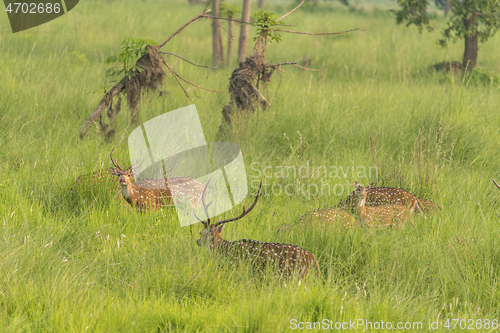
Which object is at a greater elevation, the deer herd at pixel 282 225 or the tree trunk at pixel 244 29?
the tree trunk at pixel 244 29

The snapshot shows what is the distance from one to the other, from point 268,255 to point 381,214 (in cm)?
148

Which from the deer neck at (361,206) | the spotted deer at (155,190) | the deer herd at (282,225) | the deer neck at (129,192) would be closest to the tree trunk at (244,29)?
the deer herd at (282,225)

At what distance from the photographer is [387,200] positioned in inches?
203

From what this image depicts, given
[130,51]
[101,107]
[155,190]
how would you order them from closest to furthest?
[155,190] → [130,51] → [101,107]

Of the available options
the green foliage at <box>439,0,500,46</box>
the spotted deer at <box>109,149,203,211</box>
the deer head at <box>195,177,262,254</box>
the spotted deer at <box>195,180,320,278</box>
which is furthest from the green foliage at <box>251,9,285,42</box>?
the green foliage at <box>439,0,500,46</box>

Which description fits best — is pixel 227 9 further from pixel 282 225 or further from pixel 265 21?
pixel 282 225

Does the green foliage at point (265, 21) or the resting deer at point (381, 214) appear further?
the green foliage at point (265, 21)

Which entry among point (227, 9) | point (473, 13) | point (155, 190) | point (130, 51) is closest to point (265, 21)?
point (130, 51)

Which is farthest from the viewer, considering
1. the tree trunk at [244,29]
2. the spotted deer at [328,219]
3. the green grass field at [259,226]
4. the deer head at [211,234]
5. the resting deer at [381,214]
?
the tree trunk at [244,29]

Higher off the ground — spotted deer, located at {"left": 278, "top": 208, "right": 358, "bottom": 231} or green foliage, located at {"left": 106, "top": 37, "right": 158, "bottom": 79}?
green foliage, located at {"left": 106, "top": 37, "right": 158, "bottom": 79}

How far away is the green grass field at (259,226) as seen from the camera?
325 cm

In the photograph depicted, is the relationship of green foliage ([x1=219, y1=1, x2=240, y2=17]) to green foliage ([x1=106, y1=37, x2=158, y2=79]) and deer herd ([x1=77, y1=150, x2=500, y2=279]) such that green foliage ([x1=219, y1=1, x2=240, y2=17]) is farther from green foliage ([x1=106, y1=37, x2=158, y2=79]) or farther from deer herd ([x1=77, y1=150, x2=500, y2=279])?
deer herd ([x1=77, y1=150, x2=500, y2=279])

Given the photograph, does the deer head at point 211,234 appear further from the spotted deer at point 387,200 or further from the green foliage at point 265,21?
the green foliage at point 265,21

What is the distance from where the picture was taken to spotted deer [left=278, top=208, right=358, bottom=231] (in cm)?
428
